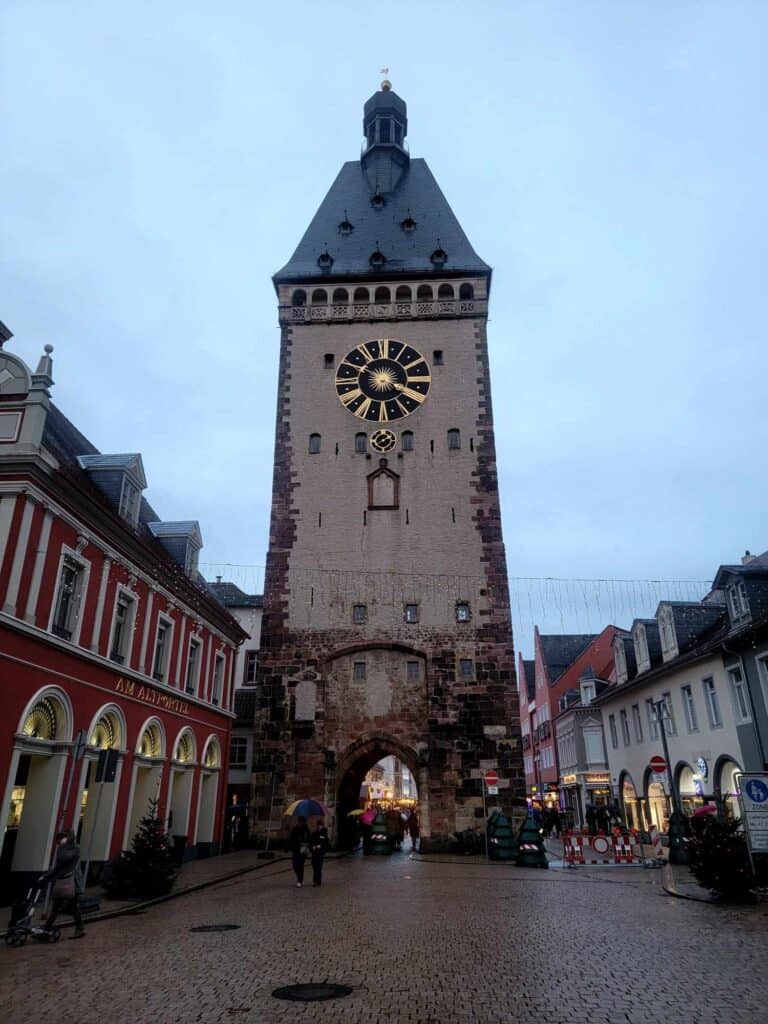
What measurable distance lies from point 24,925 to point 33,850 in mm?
5985

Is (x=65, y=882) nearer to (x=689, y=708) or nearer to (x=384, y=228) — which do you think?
(x=689, y=708)

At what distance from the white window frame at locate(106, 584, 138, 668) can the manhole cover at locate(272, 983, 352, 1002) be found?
43.5ft

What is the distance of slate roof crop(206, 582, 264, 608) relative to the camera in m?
40.6

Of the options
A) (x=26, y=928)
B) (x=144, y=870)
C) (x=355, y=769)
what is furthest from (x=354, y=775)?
(x=26, y=928)

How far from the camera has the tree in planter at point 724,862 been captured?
1355 centimetres

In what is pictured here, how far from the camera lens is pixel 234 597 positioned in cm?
4184

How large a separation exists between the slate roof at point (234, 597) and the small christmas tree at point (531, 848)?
21.2 metres

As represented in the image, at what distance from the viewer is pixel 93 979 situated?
8.20 metres

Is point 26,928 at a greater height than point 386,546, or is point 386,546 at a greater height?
point 386,546

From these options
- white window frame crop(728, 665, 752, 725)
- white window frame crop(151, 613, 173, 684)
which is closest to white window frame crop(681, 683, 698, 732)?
white window frame crop(728, 665, 752, 725)

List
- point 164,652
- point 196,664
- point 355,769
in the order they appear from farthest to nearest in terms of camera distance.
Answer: point 355,769
point 196,664
point 164,652

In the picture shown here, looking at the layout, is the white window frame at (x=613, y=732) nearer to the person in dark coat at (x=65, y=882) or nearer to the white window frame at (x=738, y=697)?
the white window frame at (x=738, y=697)

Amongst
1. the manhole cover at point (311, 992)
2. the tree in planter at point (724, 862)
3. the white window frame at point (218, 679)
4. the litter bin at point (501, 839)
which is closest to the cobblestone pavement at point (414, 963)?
the manhole cover at point (311, 992)

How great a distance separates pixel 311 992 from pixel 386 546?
2432 centimetres
